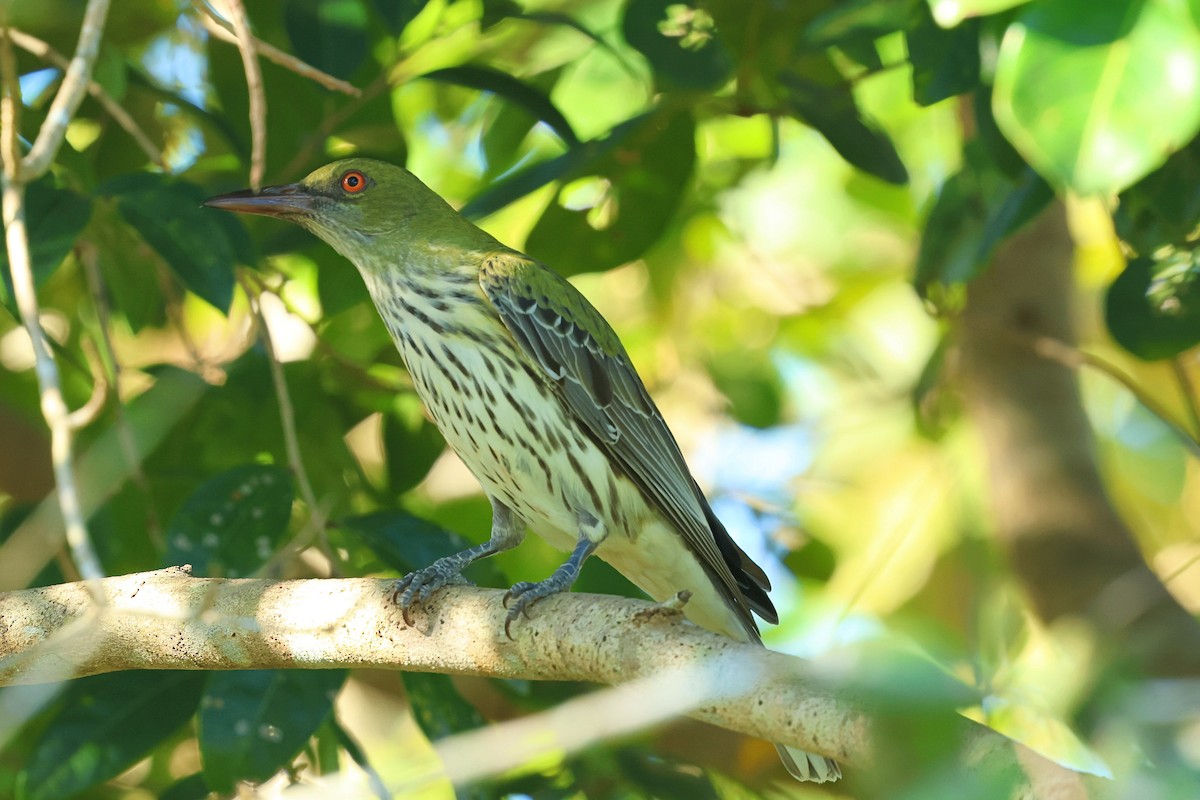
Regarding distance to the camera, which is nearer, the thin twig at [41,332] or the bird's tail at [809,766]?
the thin twig at [41,332]

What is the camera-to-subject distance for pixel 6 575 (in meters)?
3.35

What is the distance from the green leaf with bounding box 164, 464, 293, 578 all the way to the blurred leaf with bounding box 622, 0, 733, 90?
139cm

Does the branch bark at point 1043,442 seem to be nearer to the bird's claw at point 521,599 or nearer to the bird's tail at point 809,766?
the bird's tail at point 809,766

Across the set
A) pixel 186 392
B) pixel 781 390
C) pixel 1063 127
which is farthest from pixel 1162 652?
pixel 186 392

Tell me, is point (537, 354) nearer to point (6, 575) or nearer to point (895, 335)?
point (6, 575)

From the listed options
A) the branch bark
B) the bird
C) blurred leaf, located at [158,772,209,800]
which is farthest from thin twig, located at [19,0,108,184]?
the branch bark

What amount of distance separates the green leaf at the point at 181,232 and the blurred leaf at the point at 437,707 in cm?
100

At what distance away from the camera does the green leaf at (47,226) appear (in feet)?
9.59

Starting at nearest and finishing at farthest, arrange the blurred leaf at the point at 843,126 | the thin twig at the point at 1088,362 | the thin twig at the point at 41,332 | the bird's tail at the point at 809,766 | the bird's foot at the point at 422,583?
the thin twig at the point at 41,332 < the bird's foot at the point at 422,583 < the bird's tail at the point at 809,766 < the blurred leaf at the point at 843,126 < the thin twig at the point at 1088,362

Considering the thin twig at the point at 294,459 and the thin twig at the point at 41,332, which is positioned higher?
the thin twig at the point at 41,332

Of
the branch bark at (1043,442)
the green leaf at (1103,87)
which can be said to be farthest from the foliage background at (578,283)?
the branch bark at (1043,442)

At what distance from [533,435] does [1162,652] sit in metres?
1.86

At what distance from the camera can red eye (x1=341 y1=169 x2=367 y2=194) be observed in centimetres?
379

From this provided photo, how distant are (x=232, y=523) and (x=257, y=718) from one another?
18.6 inches
